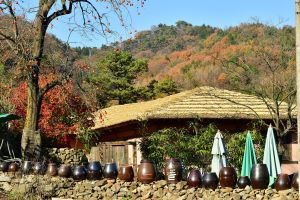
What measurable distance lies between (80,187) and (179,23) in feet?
273

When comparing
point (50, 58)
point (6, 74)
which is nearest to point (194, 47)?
point (6, 74)

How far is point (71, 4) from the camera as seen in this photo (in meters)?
12.9

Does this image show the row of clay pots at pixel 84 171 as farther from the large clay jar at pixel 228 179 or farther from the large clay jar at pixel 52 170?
the large clay jar at pixel 228 179

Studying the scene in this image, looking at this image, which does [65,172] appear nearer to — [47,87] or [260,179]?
[47,87]

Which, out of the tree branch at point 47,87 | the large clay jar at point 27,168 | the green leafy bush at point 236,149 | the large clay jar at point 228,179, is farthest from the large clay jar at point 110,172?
the green leafy bush at point 236,149

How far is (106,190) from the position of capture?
10.1 metres

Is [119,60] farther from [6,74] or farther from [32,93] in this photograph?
[32,93]

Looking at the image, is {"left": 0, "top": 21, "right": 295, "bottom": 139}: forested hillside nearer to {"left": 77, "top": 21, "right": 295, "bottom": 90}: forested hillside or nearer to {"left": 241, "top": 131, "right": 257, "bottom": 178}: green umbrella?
{"left": 77, "top": 21, "right": 295, "bottom": 90}: forested hillside

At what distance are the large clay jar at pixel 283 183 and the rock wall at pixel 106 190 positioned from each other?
0.11 meters

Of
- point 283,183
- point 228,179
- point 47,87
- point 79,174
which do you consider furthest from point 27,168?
point 283,183

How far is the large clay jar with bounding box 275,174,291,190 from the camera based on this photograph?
8283 millimetres

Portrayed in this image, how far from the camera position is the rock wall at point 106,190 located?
28.4 feet

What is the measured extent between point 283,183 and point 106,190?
142 inches

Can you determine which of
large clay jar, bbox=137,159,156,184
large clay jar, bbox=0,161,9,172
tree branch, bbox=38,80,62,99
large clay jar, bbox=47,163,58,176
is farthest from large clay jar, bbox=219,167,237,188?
tree branch, bbox=38,80,62,99
